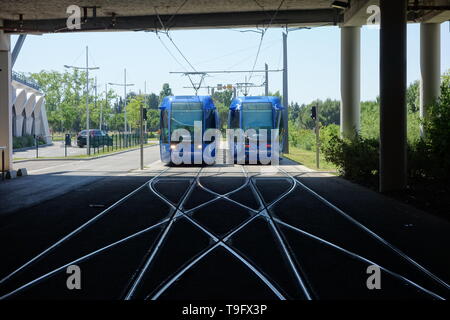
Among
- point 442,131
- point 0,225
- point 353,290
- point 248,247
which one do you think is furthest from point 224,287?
point 442,131

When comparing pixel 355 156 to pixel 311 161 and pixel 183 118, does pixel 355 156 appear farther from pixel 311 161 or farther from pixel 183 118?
pixel 311 161

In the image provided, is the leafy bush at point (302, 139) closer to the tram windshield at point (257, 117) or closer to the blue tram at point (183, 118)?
the tram windshield at point (257, 117)

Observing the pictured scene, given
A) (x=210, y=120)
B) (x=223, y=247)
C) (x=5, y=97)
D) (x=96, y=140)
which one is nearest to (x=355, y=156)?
(x=210, y=120)

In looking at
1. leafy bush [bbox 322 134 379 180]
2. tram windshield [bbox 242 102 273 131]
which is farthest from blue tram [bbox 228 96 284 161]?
leafy bush [bbox 322 134 379 180]

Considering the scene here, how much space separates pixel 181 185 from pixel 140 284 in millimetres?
12420

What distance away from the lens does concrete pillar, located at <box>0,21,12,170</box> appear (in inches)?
896

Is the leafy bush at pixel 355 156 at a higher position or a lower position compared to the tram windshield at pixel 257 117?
lower

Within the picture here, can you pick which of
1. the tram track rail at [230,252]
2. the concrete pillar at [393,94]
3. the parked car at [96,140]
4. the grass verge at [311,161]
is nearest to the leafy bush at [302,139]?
the grass verge at [311,161]

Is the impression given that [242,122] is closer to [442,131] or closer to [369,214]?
[442,131]

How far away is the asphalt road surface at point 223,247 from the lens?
6.05 meters

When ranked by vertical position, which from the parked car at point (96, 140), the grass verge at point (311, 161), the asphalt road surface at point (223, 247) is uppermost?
the parked car at point (96, 140)

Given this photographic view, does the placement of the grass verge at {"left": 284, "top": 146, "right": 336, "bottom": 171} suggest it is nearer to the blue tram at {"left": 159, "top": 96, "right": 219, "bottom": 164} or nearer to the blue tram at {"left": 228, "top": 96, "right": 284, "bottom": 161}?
the blue tram at {"left": 228, "top": 96, "right": 284, "bottom": 161}

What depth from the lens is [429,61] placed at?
82.1 feet

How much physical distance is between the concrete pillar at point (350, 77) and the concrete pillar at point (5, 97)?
46.4 ft
